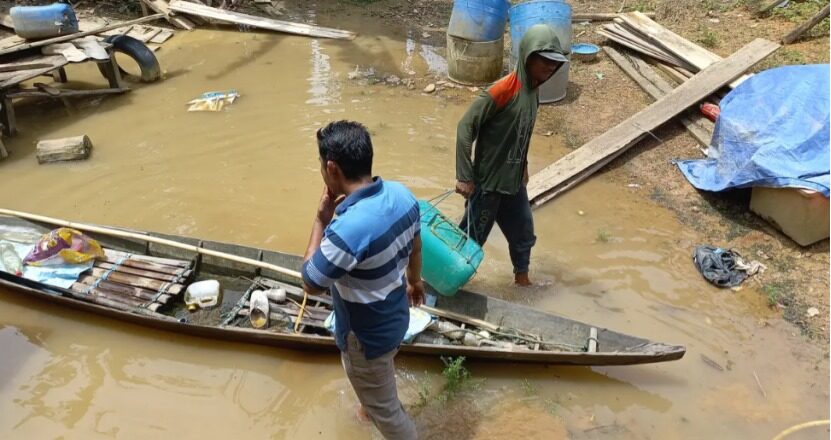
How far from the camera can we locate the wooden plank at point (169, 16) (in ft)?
36.3

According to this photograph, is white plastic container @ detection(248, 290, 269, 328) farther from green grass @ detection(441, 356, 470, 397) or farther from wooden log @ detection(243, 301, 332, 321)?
green grass @ detection(441, 356, 470, 397)

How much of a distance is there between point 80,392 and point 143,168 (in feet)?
11.0

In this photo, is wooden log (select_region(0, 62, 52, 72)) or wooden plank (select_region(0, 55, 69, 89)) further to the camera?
wooden log (select_region(0, 62, 52, 72))

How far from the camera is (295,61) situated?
9.73 m

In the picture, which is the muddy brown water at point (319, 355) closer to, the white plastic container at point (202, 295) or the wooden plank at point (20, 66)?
the white plastic container at point (202, 295)

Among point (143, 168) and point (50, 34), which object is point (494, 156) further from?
point (50, 34)

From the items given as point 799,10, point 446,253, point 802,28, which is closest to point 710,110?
point 802,28

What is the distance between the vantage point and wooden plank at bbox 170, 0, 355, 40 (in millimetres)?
10758

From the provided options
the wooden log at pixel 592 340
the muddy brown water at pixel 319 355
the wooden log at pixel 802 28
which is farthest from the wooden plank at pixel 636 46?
the wooden log at pixel 592 340

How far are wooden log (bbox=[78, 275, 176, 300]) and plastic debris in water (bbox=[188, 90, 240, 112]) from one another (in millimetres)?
3882

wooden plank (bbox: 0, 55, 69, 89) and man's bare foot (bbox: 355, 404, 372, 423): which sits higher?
wooden plank (bbox: 0, 55, 69, 89)

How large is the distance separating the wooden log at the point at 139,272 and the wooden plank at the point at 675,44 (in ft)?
21.9

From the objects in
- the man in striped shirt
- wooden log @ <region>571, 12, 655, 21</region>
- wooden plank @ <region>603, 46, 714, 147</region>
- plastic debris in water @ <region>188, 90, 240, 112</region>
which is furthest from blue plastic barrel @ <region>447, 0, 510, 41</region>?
the man in striped shirt

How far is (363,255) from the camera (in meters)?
2.25
